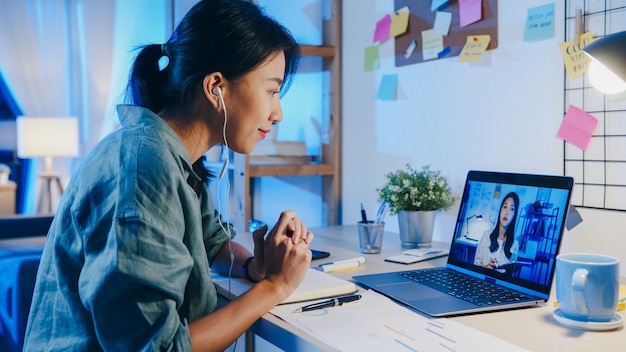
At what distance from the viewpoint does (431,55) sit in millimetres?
1630

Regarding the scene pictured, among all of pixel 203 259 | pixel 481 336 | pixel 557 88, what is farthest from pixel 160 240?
pixel 557 88

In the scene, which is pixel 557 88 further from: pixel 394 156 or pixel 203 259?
pixel 203 259

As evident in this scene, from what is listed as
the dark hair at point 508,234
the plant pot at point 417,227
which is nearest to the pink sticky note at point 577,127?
the dark hair at point 508,234

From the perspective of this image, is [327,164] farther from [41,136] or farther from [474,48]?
[41,136]

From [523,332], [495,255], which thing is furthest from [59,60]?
[523,332]

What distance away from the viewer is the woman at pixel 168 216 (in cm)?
72

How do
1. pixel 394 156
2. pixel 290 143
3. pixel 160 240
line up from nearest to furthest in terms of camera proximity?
1. pixel 160 240
2. pixel 394 156
3. pixel 290 143

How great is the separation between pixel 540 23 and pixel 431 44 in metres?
0.36

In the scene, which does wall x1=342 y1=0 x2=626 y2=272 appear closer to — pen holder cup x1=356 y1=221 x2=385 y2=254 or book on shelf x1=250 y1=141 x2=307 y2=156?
book on shelf x1=250 y1=141 x2=307 y2=156

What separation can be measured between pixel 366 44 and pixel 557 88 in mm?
740

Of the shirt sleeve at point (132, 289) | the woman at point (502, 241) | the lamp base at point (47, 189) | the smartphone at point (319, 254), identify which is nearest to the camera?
the shirt sleeve at point (132, 289)

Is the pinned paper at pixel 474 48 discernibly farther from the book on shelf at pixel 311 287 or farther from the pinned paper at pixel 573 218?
the book on shelf at pixel 311 287

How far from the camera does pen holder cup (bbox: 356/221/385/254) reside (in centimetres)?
137

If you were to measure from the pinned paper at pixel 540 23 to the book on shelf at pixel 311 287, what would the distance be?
711 millimetres
